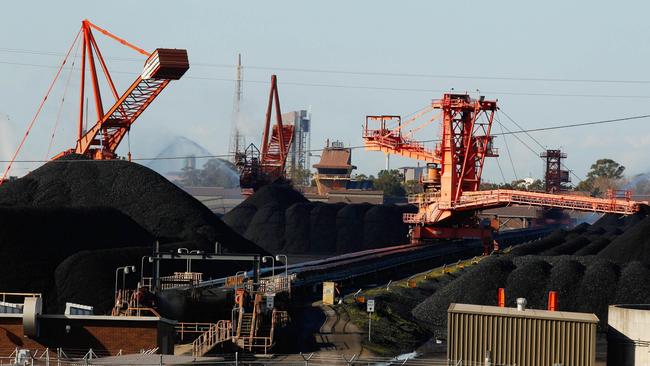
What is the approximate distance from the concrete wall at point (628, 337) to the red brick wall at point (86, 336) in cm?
1746

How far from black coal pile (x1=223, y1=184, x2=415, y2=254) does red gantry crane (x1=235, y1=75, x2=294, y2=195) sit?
25565 mm

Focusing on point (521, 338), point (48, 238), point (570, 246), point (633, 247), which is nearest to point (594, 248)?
point (570, 246)

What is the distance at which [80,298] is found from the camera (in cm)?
6431

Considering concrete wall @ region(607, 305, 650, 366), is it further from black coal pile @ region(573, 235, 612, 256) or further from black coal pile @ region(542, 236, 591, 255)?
black coal pile @ region(542, 236, 591, 255)

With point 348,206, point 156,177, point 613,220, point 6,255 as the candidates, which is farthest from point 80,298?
point 613,220

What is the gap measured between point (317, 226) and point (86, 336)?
8559cm

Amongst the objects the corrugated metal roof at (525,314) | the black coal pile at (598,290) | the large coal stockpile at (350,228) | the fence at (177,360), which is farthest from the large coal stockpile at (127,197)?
the corrugated metal roof at (525,314)

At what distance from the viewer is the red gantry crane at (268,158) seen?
16688 centimetres

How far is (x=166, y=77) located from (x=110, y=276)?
41.3m

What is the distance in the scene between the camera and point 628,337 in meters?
42.5

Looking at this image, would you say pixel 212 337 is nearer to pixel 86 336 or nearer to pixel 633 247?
pixel 86 336

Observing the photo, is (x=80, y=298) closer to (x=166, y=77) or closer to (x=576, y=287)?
(x=576, y=287)

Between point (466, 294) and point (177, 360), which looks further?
point (466, 294)

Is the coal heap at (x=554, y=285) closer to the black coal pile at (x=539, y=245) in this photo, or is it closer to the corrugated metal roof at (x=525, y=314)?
the black coal pile at (x=539, y=245)
